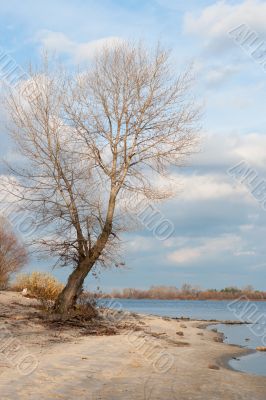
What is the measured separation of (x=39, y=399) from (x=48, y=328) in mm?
9804

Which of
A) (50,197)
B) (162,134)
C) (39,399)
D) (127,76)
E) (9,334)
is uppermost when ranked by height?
(127,76)

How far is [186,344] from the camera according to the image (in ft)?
62.0

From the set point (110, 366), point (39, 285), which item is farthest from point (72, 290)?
point (39, 285)

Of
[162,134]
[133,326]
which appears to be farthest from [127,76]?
[133,326]

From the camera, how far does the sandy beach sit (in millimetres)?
9602

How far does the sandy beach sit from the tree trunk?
101 cm

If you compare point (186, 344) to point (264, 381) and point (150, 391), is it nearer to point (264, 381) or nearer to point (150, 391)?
point (264, 381)

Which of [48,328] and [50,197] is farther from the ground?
[50,197]

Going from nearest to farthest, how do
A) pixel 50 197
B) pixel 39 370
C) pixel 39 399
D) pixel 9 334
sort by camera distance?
1. pixel 39 399
2. pixel 39 370
3. pixel 9 334
4. pixel 50 197

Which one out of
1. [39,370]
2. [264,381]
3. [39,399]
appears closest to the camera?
[39,399]

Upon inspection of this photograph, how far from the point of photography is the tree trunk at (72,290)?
67.0ft

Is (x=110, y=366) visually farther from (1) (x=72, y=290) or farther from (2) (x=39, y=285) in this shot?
(2) (x=39, y=285)

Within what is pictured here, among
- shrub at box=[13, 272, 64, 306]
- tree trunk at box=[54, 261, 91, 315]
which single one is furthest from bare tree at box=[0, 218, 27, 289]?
tree trunk at box=[54, 261, 91, 315]

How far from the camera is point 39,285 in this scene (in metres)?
30.9
